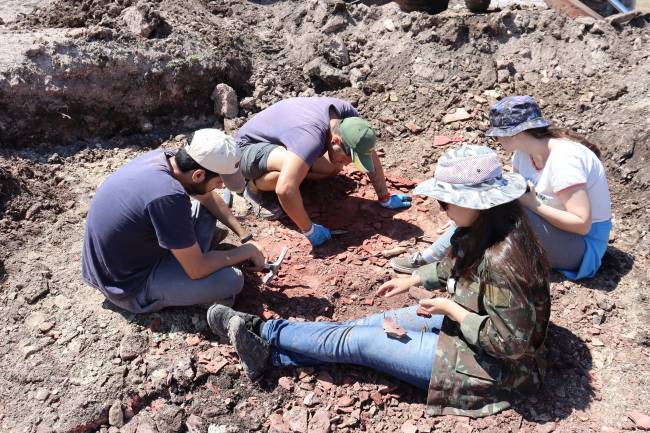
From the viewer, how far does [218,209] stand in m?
4.00

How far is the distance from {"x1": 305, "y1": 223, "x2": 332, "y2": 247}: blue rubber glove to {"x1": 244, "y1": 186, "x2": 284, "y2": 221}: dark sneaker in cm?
49

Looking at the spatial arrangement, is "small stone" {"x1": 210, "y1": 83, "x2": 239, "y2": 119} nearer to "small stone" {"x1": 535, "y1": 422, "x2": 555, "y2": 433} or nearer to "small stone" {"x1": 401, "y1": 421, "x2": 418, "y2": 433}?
"small stone" {"x1": 401, "y1": 421, "x2": 418, "y2": 433}

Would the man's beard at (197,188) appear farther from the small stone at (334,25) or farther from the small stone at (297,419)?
the small stone at (334,25)

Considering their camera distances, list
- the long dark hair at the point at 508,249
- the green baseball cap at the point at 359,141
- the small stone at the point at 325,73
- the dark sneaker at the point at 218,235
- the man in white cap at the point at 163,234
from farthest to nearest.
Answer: the small stone at the point at 325,73 < the green baseball cap at the point at 359,141 < the dark sneaker at the point at 218,235 < the man in white cap at the point at 163,234 < the long dark hair at the point at 508,249

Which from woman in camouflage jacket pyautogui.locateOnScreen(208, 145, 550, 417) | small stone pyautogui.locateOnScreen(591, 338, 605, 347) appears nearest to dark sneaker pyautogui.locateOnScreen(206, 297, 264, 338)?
woman in camouflage jacket pyautogui.locateOnScreen(208, 145, 550, 417)

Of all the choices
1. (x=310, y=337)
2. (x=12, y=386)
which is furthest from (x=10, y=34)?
(x=310, y=337)

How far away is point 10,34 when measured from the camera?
5559 millimetres

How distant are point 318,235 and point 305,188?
0.80 metres

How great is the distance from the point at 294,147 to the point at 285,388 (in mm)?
1811

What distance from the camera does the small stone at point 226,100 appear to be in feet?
19.1

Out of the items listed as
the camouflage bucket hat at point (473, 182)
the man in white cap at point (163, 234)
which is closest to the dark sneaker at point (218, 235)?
the man in white cap at point (163, 234)

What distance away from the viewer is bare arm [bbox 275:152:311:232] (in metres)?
4.18

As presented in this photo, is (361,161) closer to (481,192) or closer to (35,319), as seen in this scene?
(481,192)

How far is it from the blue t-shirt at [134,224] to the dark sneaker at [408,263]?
1.59 metres
